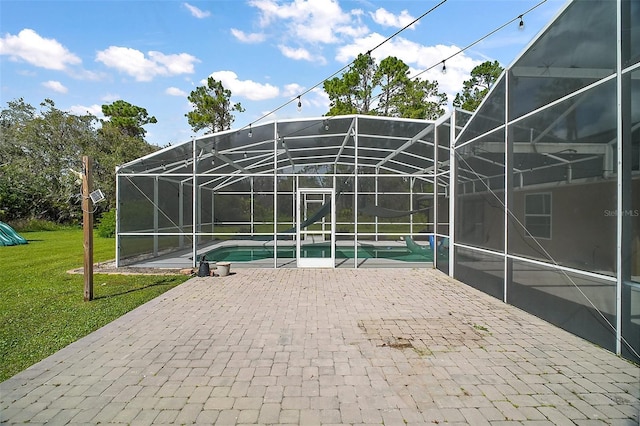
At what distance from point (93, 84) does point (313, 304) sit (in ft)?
37.3

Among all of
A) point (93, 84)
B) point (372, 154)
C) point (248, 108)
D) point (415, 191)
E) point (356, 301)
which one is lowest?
point (356, 301)

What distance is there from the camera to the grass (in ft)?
12.7

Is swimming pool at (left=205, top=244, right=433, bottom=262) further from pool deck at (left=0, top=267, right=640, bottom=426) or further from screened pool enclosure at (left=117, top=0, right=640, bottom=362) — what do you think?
pool deck at (left=0, top=267, right=640, bottom=426)

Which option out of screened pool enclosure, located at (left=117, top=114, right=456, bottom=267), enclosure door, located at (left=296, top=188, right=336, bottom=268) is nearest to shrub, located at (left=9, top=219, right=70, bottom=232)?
screened pool enclosure, located at (left=117, top=114, right=456, bottom=267)

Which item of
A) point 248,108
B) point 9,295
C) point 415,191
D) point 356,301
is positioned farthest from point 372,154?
point 248,108

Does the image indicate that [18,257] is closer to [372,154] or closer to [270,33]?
[270,33]

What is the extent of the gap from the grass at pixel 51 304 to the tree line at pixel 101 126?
15587 millimetres

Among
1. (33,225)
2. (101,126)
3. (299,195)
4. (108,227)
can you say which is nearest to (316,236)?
(299,195)

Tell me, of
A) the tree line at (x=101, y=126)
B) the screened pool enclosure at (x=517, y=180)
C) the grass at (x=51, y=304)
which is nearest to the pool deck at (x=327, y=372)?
the grass at (x=51, y=304)

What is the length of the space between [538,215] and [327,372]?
3.52 meters

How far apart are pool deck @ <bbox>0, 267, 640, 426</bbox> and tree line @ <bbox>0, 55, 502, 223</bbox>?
1837 cm

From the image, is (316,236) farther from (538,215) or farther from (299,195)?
(538,215)

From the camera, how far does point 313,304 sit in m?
5.72

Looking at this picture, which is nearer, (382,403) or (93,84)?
(382,403)
